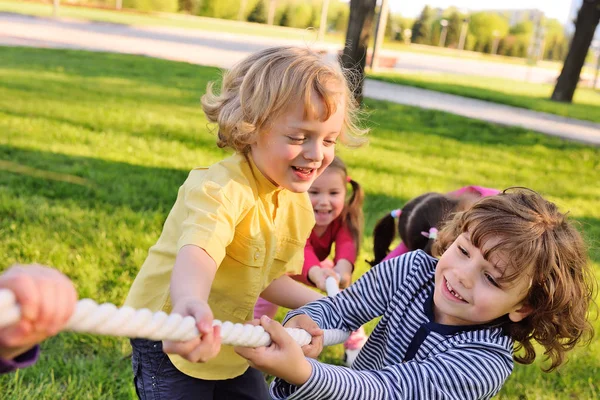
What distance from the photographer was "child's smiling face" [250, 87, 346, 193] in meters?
1.85

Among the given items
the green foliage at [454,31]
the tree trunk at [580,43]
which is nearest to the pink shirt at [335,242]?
the tree trunk at [580,43]

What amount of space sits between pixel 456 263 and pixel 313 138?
528mm

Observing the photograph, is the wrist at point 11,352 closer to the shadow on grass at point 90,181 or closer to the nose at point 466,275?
the nose at point 466,275

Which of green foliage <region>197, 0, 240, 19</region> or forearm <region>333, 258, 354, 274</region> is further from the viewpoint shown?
green foliage <region>197, 0, 240, 19</region>

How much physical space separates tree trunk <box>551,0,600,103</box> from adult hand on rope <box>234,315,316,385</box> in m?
14.6

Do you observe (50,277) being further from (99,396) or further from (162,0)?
(162,0)

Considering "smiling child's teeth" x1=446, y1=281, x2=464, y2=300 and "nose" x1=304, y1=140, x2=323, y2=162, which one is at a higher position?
"nose" x1=304, y1=140, x2=323, y2=162

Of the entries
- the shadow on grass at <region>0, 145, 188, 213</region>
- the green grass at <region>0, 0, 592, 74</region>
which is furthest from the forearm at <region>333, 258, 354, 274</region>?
the green grass at <region>0, 0, 592, 74</region>

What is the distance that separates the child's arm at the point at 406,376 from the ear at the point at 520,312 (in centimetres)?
10

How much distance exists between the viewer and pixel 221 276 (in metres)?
1.97

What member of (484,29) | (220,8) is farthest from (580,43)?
(484,29)

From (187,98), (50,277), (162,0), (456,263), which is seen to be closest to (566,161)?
(187,98)

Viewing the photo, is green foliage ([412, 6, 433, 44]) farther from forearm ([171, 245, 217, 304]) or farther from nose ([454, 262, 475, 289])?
forearm ([171, 245, 217, 304])

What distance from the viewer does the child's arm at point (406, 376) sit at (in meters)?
1.51
